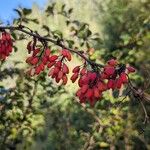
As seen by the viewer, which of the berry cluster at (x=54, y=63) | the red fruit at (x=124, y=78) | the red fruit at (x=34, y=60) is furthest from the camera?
the red fruit at (x=34, y=60)

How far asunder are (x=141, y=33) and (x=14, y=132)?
2.40m

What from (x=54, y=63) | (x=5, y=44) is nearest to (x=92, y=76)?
(x=54, y=63)

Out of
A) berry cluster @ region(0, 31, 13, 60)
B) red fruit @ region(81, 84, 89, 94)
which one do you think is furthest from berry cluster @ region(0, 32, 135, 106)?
berry cluster @ region(0, 31, 13, 60)

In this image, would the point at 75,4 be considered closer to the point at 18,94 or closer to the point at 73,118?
the point at 73,118

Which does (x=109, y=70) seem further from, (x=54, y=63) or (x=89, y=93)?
(x=54, y=63)

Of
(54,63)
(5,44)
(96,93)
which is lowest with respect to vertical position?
(96,93)

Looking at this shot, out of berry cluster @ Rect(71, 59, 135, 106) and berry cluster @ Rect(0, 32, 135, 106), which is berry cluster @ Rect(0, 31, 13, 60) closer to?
berry cluster @ Rect(0, 32, 135, 106)

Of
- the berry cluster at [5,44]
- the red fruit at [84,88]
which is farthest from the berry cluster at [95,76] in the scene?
the berry cluster at [5,44]

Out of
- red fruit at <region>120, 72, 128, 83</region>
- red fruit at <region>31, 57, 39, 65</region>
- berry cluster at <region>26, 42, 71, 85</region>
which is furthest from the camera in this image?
red fruit at <region>31, 57, 39, 65</region>

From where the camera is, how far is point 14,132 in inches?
252

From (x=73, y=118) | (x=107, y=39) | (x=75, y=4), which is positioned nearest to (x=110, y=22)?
(x=107, y=39)

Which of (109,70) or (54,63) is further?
(54,63)

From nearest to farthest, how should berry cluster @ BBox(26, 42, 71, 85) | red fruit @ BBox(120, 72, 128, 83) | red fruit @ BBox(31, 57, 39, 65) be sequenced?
red fruit @ BBox(120, 72, 128, 83) → berry cluster @ BBox(26, 42, 71, 85) → red fruit @ BBox(31, 57, 39, 65)

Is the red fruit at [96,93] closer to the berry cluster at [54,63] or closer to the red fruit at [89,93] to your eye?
the red fruit at [89,93]
